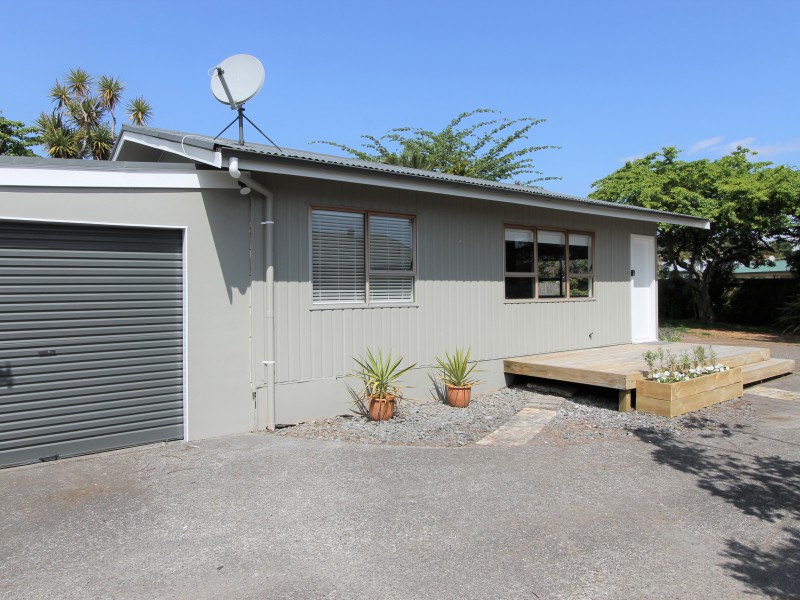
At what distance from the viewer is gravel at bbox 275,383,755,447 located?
5.74 meters

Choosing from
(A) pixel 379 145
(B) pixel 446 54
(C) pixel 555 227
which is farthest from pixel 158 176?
(A) pixel 379 145

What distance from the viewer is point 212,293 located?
5586 mm

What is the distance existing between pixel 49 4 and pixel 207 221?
17.4 ft

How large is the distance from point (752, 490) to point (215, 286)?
5.12 m

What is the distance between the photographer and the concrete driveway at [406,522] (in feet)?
9.36

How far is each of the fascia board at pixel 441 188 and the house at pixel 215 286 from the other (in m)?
0.02

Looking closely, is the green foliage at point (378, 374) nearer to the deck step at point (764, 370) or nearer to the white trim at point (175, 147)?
the white trim at point (175, 147)

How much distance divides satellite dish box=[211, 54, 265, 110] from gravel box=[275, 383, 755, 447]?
3.73m

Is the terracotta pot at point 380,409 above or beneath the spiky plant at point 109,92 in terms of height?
beneath

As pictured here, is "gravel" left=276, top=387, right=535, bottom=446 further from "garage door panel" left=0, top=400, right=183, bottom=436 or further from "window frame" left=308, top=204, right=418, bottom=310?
"window frame" left=308, top=204, right=418, bottom=310

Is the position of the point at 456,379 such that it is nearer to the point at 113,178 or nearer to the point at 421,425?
the point at 421,425

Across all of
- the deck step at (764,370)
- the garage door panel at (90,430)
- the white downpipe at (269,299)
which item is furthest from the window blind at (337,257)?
the deck step at (764,370)

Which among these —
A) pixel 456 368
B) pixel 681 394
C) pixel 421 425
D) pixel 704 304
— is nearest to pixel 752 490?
pixel 681 394

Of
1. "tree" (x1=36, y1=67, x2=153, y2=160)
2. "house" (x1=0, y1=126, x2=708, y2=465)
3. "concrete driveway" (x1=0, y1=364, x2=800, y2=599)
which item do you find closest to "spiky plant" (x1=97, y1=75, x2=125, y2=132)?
"tree" (x1=36, y1=67, x2=153, y2=160)
